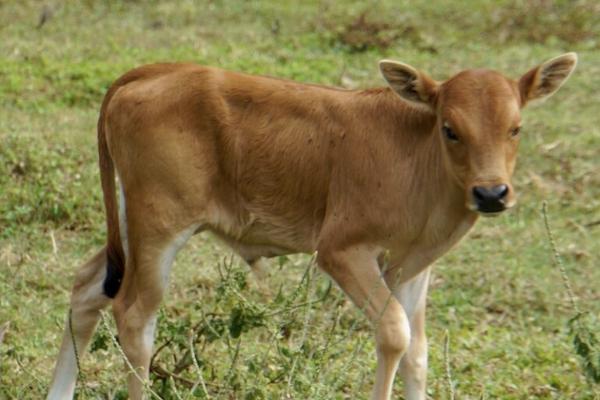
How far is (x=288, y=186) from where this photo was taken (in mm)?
7754

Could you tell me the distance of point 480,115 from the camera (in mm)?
7258

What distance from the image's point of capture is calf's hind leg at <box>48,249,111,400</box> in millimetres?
7598

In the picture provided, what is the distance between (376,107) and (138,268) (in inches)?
57.9

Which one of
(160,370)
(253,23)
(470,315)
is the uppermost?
(160,370)

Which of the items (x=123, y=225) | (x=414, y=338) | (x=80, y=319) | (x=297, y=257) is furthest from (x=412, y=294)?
(x=297, y=257)

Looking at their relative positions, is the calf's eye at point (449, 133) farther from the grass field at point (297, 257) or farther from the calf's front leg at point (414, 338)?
the grass field at point (297, 257)

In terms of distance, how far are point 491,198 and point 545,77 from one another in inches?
36.2

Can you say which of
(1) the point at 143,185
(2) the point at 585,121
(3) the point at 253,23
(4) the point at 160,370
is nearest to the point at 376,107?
(1) the point at 143,185

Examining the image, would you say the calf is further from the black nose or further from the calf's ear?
the black nose

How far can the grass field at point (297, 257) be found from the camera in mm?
7453

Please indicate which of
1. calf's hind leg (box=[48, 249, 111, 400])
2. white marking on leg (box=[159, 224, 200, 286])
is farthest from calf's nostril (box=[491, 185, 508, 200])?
calf's hind leg (box=[48, 249, 111, 400])

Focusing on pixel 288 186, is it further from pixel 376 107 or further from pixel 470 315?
pixel 470 315

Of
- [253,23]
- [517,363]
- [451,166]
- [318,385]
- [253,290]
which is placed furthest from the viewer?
[253,23]

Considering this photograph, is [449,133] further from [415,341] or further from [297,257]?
[297,257]
